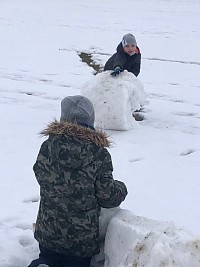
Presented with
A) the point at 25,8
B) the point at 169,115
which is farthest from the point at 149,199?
the point at 25,8

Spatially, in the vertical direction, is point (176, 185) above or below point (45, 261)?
below

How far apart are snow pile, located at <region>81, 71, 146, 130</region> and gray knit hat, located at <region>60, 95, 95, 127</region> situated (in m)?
3.64

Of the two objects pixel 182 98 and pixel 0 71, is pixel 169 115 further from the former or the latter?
pixel 0 71

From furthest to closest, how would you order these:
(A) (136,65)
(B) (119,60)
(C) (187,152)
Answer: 1. (A) (136,65)
2. (B) (119,60)
3. (C) (187,152)

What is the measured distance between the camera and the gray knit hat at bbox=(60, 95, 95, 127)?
334cm

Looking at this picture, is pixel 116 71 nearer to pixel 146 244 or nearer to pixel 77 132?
pixel 77 132

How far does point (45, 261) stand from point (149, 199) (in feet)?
6.14

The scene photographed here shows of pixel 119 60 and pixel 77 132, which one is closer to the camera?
pixel 77 132

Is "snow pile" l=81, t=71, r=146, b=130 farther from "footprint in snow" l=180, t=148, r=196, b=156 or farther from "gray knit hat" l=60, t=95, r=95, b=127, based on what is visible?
"gray knit hat" l=60, t=95, r=95, b=127

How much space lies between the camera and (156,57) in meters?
15.1

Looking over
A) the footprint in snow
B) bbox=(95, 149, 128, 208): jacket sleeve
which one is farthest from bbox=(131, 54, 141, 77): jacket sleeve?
bbox=(95, 149, 128, 208): jacket sleeve

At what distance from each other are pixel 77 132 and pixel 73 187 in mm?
342

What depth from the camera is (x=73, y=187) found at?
3299 millimetres

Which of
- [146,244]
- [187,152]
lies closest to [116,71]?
[187,152]
